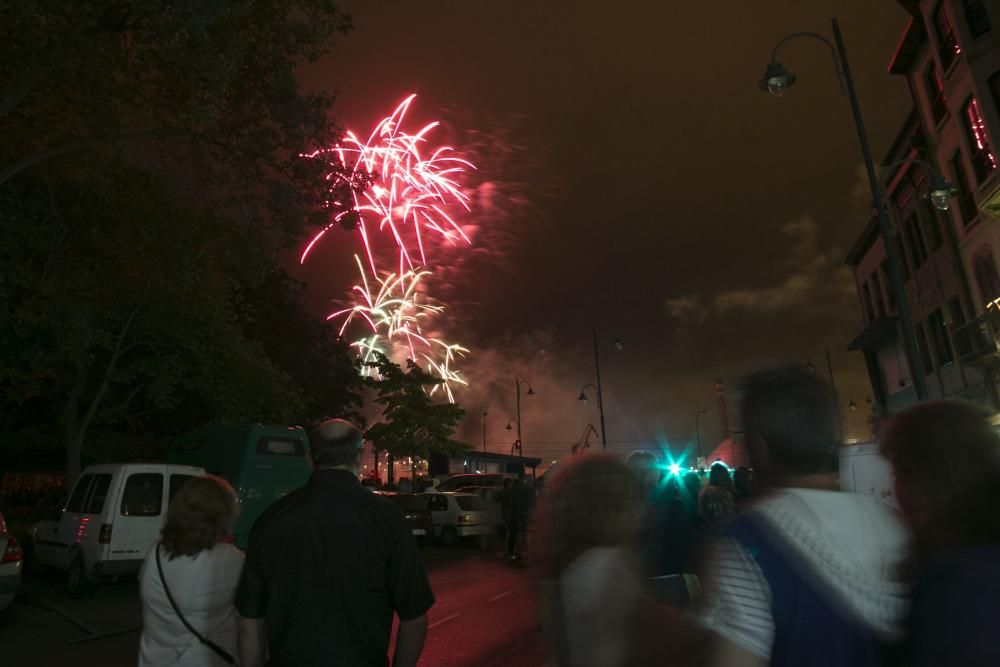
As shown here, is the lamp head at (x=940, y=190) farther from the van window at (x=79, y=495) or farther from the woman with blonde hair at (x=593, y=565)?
the van window at (x=79, y=495)

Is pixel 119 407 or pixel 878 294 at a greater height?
pixel 878 294

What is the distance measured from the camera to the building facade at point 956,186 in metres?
18.9

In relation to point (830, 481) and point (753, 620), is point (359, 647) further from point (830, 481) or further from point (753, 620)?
point (830, 481)

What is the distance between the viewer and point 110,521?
11.2 m

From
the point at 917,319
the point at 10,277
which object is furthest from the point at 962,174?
the point at 10,277

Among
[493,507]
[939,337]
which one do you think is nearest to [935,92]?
[939,337]

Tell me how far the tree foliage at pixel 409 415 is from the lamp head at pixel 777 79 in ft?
107

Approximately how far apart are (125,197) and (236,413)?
716 cm

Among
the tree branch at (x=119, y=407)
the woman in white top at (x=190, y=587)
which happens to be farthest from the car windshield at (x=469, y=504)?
the woman in white top at (x=190, y=587)

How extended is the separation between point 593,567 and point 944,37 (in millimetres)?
26309

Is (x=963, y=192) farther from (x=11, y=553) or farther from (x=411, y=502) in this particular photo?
(x=11, y=553)

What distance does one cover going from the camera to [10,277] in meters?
14.8

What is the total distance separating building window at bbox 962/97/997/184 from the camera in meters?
19.4

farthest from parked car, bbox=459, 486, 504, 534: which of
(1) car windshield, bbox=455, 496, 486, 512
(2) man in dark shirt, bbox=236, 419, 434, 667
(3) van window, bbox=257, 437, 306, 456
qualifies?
(2) man in dark shirt, bbox=236, 419, 434, 667
